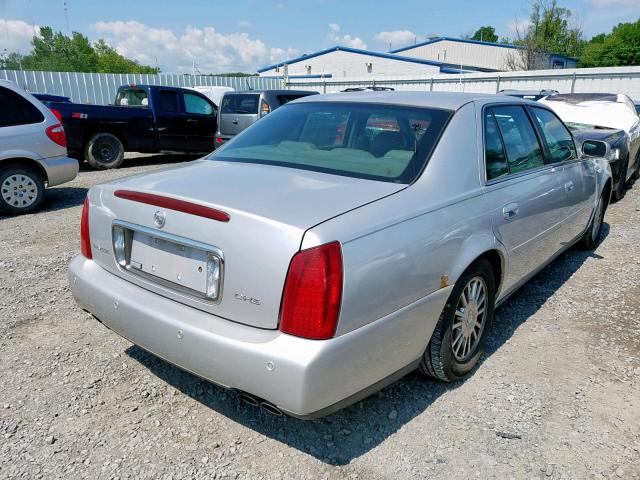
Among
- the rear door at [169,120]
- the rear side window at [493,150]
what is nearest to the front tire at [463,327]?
the rear side window at [493,150]

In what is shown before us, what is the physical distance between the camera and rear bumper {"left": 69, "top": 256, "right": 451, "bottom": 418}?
2.00 meters

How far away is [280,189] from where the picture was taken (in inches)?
94.4

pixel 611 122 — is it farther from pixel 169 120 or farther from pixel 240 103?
pixel 169 120

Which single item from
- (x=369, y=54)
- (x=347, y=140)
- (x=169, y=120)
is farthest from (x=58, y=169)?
(x=369, y=54)

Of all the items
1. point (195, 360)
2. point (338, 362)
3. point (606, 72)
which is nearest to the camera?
point (338, 362)

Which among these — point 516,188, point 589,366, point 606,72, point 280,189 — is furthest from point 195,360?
point 606,72

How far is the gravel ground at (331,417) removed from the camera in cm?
237

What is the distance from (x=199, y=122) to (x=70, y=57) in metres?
61.2

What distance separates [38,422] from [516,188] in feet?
9.80

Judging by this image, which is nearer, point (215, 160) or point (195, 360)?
point (195, 360)

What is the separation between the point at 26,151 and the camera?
668 centimetres

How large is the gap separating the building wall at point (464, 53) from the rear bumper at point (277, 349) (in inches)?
1798

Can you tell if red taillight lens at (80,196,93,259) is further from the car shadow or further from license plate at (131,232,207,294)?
the car shadow

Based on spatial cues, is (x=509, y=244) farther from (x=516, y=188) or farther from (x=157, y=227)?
(x=157, y=227)
